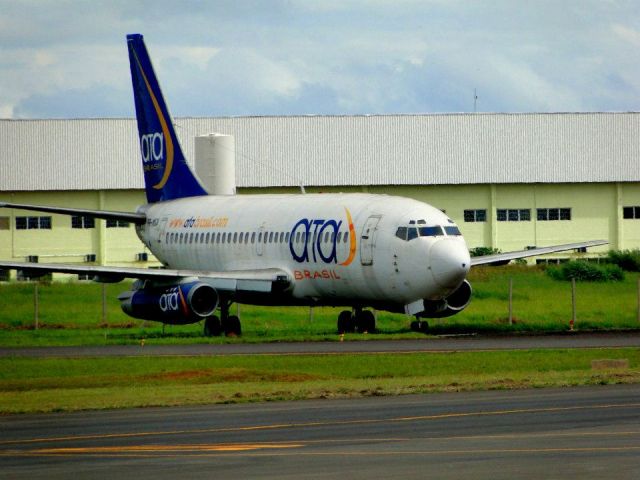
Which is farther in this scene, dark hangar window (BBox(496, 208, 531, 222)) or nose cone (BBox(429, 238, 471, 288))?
dark hangar window (BBox(496, 208, 531, 222))

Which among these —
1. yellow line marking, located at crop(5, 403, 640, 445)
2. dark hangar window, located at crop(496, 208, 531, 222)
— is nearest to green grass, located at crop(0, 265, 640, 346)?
dark hangar window, located at crop(496, 208, 531, 222)

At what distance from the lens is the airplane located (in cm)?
4359

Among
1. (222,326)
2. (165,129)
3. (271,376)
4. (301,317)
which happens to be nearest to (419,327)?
(222,326)

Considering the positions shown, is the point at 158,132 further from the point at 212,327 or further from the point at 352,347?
the point at 352,347

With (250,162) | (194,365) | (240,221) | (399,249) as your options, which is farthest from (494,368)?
(250,162)

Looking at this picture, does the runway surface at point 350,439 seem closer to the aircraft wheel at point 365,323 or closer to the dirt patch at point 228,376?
the dirt patch at point 228,376

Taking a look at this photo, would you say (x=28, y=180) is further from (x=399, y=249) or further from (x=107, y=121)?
(x=399, y=249)

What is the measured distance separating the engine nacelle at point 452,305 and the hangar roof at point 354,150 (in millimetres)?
40458

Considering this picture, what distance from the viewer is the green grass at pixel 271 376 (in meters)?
28.0

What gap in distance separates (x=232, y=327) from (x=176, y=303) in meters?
2.34

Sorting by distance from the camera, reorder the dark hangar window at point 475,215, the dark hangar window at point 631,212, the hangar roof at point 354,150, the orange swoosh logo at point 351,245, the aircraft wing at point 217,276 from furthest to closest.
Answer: the dark hangar window at point 631,212 → the dark hangar window at point 475,215 → the hangar roof at point 354,150 → the aircraft wing at point 217,276 → the orange swoosh logo at point 351,245

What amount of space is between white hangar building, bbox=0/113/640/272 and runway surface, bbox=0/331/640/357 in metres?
45.1

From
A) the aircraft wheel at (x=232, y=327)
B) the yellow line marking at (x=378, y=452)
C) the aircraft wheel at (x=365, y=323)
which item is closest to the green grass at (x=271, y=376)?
the yellow line marking at (x=378, y=452)

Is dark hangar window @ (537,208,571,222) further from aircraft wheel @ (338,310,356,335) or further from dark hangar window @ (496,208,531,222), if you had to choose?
aircraft wheel @ (338,310,356,335)
